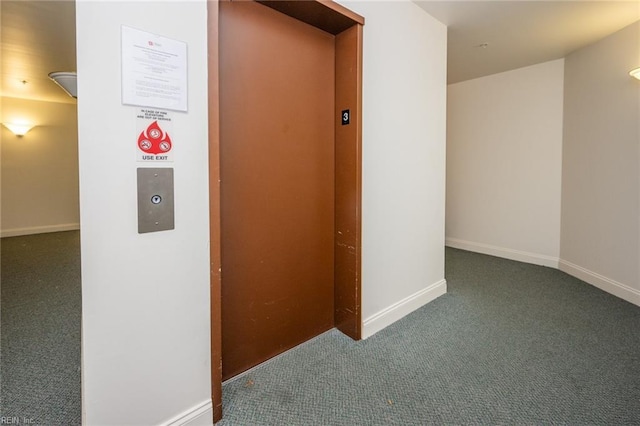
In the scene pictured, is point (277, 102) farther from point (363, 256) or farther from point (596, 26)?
point (596, 26)

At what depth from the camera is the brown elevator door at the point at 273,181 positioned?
1630 millimetres

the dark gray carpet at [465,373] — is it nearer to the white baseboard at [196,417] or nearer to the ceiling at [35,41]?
the white baseboard at [196,417]

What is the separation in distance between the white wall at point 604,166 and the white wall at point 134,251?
3.65 meters

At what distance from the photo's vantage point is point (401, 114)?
90.3 inches

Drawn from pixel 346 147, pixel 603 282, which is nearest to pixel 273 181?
pixel 346 147

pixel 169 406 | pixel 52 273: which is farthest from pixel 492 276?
pixel 52 273

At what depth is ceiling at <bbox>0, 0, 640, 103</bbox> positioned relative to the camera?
2371 mm

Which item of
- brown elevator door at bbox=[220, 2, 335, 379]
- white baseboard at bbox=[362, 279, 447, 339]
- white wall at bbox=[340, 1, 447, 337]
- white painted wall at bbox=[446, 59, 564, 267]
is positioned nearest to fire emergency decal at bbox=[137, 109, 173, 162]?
brown elevator door at bbox=[220, 2, 335, 379]

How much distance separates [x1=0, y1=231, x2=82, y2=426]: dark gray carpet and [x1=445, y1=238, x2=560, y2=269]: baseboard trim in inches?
182

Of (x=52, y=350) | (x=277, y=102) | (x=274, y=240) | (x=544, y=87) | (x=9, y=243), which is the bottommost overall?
(x=52, y=350)

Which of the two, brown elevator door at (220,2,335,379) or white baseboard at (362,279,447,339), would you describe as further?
white baseboard at (362,279,447,339)

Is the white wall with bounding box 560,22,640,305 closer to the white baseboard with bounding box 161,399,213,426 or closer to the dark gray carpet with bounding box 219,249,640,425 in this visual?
the dark gray carpet with bounding box 219,249,640,425

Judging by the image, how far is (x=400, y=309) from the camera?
2.41 meters

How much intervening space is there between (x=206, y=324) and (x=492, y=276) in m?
3.21
